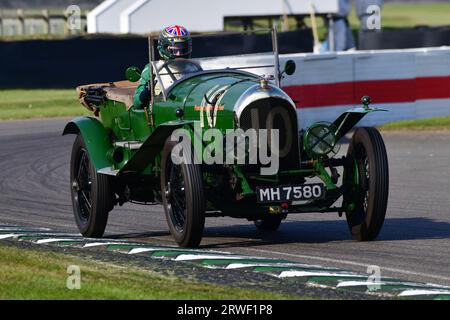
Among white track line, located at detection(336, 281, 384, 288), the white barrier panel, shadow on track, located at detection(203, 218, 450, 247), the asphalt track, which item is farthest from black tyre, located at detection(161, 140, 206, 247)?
the white barrier panel

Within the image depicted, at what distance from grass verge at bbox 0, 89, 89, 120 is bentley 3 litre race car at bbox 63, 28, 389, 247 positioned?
1346 centimetres

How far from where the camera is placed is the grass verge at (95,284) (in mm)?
7402

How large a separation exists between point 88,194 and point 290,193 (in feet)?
7.71

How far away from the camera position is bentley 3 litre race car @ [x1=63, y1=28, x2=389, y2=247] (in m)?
9.52

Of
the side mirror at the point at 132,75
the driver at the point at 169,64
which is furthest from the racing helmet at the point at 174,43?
the side mirror at the point at 132,75

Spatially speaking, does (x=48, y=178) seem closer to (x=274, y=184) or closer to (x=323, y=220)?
(x=323, y=220)

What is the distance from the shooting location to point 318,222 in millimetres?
11602

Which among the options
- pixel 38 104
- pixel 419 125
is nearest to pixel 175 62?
pixel 419 125

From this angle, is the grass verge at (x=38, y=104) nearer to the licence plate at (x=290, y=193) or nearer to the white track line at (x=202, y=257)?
the licence plate at (x=290, y=193)

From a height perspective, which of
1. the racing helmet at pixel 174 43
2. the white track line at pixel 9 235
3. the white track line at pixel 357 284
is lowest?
the white track line at pixel 9 235

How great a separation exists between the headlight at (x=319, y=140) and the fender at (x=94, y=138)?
75.8 inches

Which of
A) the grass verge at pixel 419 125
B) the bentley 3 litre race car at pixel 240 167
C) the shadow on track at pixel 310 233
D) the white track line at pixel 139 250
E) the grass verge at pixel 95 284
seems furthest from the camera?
the grass verge at pixel 419 125

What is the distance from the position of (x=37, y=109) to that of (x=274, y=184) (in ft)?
52.0

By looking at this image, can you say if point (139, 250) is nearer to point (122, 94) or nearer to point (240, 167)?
point (240, 167)
